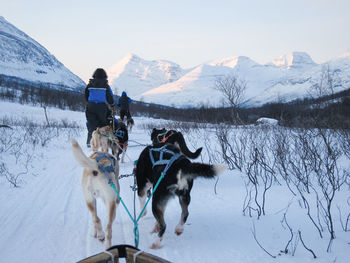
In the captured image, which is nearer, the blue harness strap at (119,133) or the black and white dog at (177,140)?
the black and white dog at (177,140)

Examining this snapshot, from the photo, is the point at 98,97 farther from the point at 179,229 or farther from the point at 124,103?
the point at 124,103

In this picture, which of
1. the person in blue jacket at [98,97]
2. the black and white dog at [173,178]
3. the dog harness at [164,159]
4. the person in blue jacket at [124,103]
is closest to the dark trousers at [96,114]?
the person in blue jacket at [98,97]

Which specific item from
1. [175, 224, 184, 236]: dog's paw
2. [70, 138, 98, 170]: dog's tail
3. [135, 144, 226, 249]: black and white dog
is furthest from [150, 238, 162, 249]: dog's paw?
[70, 138, 98, 170]: dog's tail

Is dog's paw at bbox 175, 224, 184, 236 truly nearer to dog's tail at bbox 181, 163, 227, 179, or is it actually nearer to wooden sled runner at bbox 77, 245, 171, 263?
dog's tail at bbox 181, 163, 227, 179

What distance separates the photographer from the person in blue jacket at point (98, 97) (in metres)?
5.92

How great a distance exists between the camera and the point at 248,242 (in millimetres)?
2424

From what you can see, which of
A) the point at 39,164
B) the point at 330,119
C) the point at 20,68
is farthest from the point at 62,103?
the point at 20,68

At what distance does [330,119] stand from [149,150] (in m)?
5.05

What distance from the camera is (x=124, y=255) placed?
50.9 inches

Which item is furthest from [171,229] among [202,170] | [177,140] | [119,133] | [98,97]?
[98,97]

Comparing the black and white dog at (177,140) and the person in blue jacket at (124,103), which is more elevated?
the person in blue jacket at (124,103)

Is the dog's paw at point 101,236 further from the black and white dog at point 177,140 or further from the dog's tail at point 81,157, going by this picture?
the black and white dog at point 177,140

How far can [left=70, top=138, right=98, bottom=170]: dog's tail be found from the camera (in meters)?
2.09

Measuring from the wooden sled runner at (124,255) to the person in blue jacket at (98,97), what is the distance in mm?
5278
